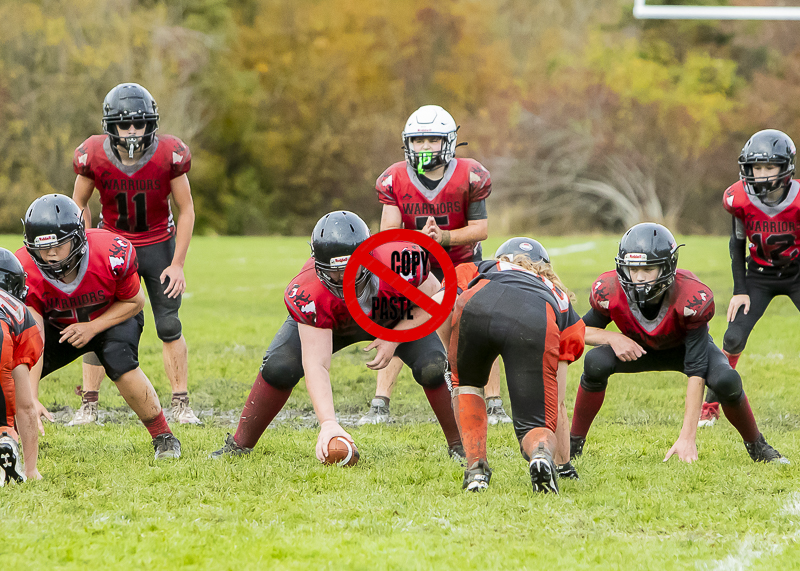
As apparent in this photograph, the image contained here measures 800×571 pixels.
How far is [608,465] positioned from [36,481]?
2.84m

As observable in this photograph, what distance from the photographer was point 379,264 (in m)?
4.31

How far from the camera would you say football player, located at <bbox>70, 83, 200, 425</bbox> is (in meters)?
6.23

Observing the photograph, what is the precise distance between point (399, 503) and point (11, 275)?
7.20ft

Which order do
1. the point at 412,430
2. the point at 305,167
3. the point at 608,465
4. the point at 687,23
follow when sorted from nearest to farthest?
the point at 608,465 → the point at 412,430 → the point at 687,23 → the point at 305,167

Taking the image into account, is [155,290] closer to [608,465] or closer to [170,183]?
[170,183]

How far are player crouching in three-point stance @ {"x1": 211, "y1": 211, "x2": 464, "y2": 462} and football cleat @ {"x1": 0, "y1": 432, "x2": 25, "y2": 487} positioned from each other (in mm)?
1019

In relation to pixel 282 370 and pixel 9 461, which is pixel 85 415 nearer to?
pixel 9 461

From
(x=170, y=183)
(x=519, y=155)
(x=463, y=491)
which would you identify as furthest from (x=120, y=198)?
(x=519, y=155)

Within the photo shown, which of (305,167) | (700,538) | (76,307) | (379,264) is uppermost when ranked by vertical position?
(379,264)

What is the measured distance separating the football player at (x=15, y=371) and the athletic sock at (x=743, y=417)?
11.3 ft

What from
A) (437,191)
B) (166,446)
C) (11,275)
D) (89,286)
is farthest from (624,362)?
(11,275)

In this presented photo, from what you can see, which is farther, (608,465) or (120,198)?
(120,198)

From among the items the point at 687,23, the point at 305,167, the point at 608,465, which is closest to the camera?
the point at 608,465

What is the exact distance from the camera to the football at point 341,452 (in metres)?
4.71
